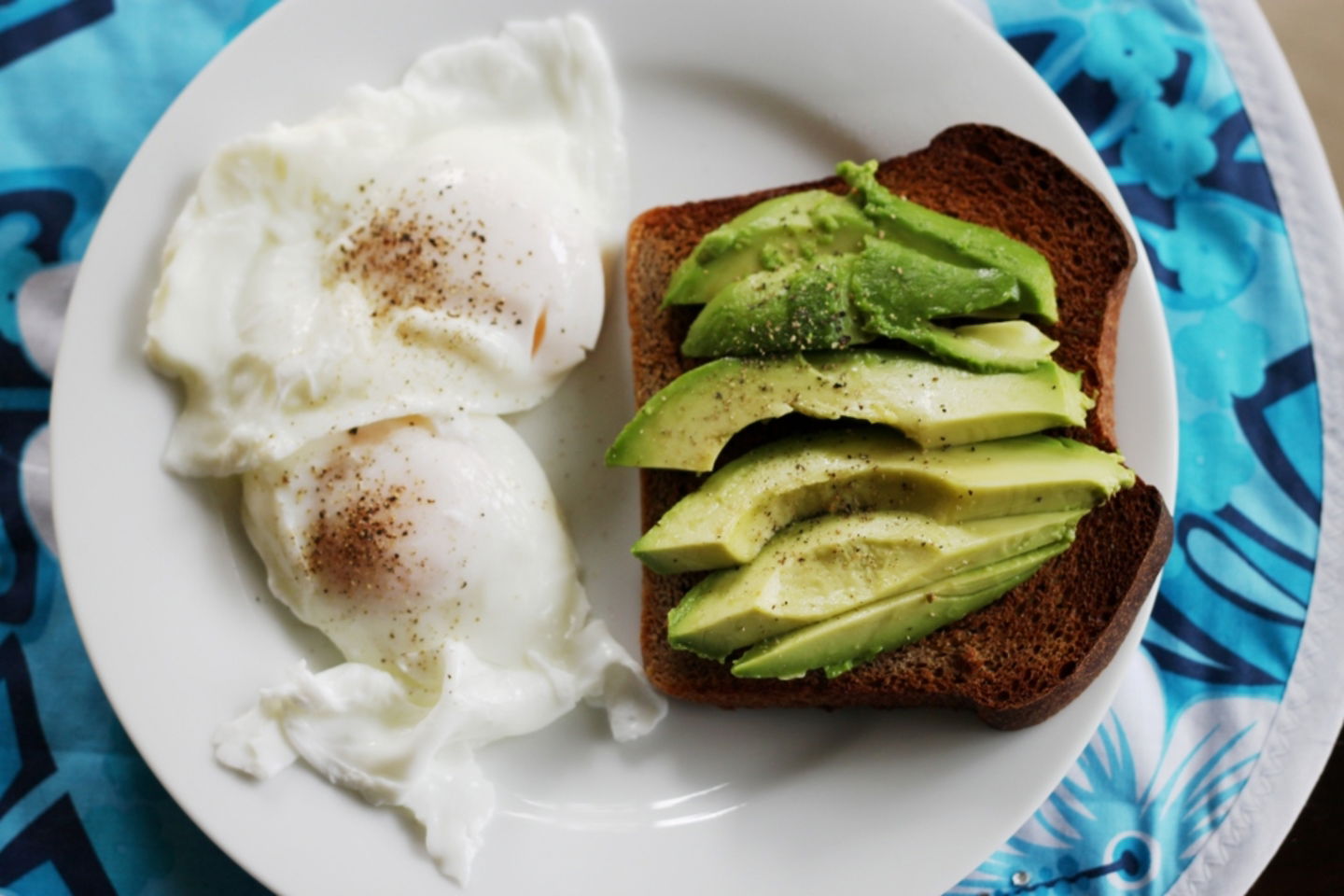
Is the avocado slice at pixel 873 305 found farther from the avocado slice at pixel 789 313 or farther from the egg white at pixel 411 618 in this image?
the egg white at pixel 411 618

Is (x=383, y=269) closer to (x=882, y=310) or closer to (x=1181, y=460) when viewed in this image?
(x=882, y=310)

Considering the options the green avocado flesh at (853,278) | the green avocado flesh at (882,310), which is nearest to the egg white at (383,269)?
the green avocado flesh at (853,278)

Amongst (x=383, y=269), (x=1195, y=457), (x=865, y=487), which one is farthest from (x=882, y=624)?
(x=383, y=269)

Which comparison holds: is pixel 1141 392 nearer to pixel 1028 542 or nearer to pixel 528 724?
pixel 1028 542

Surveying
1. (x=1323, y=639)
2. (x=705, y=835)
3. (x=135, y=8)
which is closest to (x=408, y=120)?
(x=135, y=8)

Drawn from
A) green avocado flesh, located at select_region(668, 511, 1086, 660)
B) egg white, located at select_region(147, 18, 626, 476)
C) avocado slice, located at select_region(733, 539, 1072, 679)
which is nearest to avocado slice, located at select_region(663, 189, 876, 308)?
egg white, located at select_region(147, 18, 626, 476)

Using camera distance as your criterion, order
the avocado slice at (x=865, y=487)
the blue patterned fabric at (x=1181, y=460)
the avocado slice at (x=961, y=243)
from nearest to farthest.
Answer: the avocado slice at (x=865, y=487) → the avocado slice at (x=961, y=243) → the blue patterned fabric at (x=1181, y=460)

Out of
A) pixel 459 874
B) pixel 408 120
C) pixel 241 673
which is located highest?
pixel 408 120

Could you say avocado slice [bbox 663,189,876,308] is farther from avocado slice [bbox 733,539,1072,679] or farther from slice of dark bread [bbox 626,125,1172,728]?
avocado slice [bbox 733,539,1072,679]
